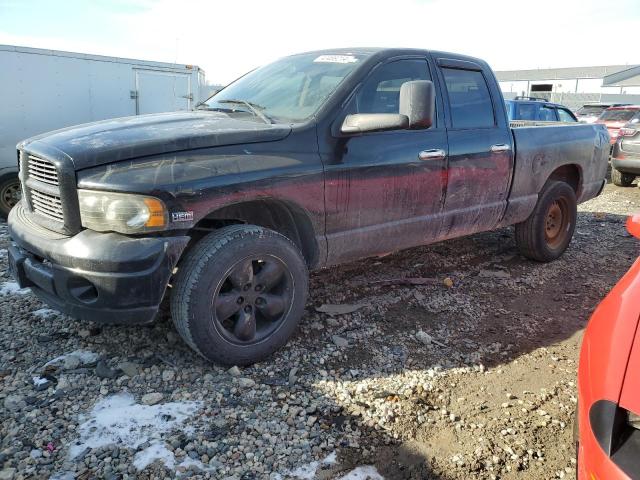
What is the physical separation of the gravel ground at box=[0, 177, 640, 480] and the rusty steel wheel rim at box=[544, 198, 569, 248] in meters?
1.28

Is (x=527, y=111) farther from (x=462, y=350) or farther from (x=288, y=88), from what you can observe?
(x=462, y=350)

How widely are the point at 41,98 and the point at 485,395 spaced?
6923mm

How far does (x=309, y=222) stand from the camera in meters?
3.30

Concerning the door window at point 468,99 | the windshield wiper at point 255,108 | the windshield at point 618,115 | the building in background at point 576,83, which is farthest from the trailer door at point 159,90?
the building in background at point 576,83

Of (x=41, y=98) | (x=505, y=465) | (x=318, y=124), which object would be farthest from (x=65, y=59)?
(x=505, y=465)

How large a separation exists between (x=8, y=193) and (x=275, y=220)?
16.7 feet

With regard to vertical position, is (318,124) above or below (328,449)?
above

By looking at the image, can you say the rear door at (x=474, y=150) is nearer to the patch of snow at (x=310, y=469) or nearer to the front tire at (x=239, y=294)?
the front tire at (x=239, y=294)

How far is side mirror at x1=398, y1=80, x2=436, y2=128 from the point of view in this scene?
328cm

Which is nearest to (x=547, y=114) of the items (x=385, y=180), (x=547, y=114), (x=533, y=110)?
(x=547, y=114)

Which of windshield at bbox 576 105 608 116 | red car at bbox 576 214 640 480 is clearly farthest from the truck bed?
windshield at bbox 576 105 608 116

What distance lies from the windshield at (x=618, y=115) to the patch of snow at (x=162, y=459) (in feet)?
49.7

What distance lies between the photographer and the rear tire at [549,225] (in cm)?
518

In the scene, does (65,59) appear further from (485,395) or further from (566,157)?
(485,395)
